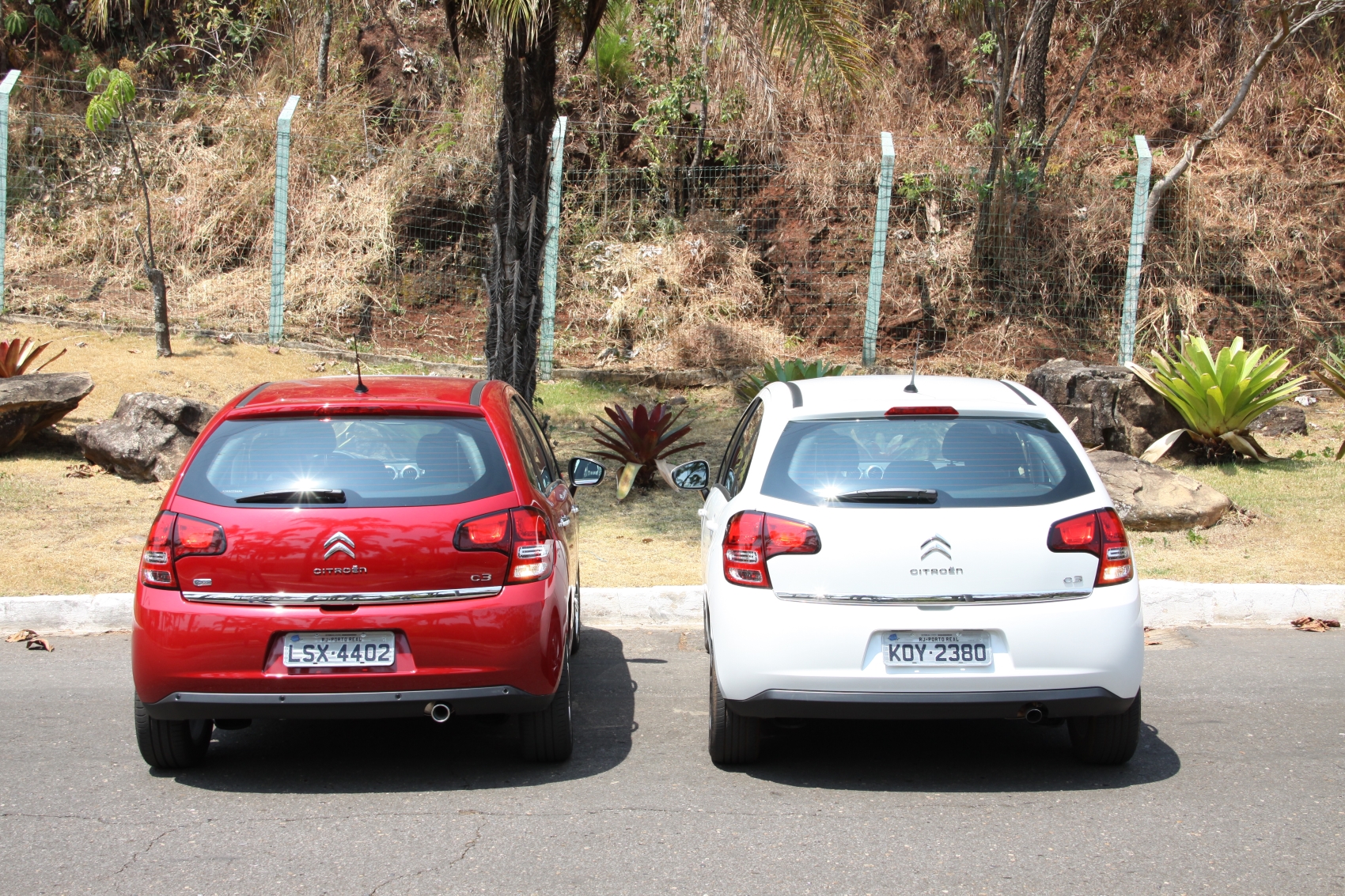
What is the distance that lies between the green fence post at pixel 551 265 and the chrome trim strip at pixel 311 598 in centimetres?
973

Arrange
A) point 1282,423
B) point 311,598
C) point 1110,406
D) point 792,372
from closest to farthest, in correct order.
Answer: point 311,598 → point 1110,406 → point 792,372 → point 1282,423

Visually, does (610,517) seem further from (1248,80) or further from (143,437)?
(1248,80)

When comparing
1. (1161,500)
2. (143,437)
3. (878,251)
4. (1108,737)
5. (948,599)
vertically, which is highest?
(878,251)

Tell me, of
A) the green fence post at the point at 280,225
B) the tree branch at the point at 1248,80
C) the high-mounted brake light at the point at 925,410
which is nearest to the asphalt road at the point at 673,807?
the high-mounted brake light at the point at 925,410

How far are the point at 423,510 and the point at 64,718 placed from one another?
2.37 m

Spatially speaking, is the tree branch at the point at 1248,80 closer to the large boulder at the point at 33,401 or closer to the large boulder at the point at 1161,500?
the large boulder at the point at 1161,500

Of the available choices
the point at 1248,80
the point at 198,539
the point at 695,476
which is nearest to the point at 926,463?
the point at 695,476

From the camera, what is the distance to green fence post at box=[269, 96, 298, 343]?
1355cm

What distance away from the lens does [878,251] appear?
1323cm

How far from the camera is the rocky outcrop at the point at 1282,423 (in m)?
12.1

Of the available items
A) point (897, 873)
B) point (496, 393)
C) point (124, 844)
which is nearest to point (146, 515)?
point (496, 393)

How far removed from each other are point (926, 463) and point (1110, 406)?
7.16 meters

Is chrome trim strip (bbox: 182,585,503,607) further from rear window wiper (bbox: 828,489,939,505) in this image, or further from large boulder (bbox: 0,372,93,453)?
large boulder (bbox: 0,372,93,453)

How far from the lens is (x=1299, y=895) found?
3.53 metres
